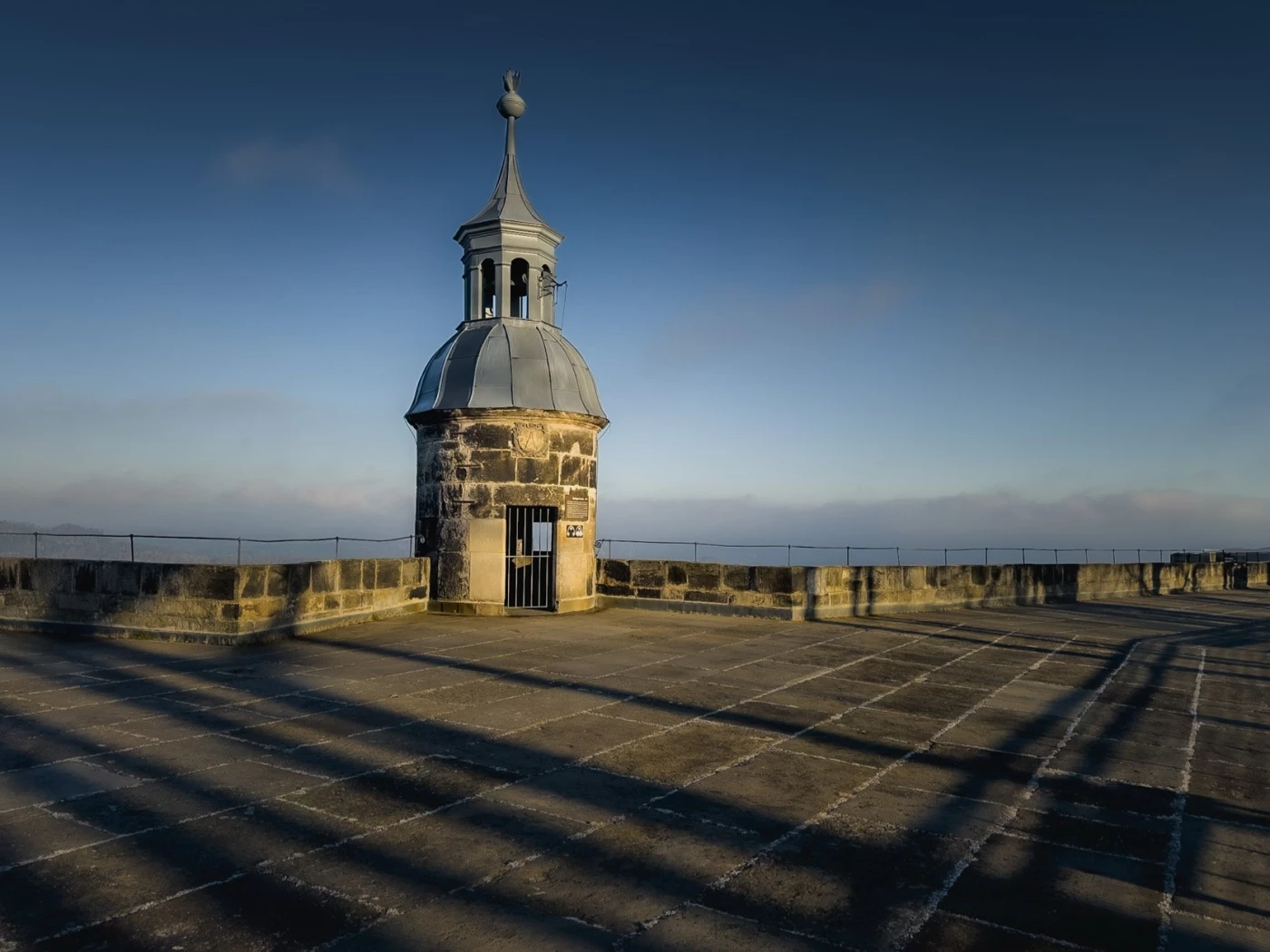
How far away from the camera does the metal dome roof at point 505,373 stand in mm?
13398

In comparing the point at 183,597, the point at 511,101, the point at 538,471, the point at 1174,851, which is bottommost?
the point at 1174,851

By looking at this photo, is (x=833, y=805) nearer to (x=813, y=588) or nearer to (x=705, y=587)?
(x=813, y=588)

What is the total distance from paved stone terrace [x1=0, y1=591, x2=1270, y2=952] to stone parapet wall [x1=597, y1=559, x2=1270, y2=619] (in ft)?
14.5

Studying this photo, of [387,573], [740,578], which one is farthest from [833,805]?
[387,573]

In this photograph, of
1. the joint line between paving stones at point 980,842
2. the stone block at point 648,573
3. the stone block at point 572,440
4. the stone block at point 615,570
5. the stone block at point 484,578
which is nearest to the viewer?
the joint line between paving stones at point 980,842

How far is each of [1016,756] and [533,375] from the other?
987 centimetres

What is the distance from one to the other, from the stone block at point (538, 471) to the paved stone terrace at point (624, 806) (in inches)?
193

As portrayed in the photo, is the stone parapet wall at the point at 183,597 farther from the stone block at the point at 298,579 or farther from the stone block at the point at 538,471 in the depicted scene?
the stone block at the point at 538,471

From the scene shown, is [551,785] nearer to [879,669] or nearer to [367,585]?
[879,669]

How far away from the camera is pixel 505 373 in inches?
533

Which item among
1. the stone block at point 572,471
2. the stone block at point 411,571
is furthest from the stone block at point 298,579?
the stone block at point 572,471

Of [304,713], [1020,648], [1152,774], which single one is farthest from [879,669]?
[304,713]

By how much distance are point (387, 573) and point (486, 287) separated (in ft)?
18.7

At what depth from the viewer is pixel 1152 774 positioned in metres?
5.29
